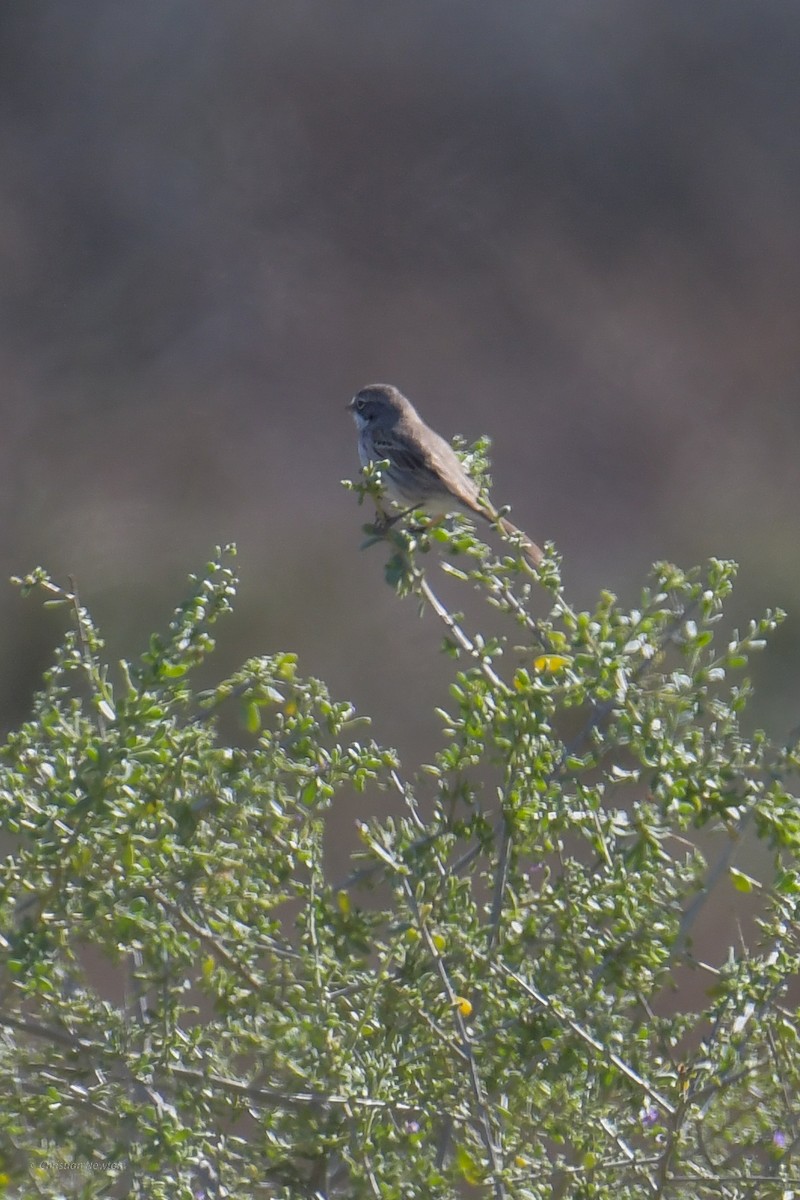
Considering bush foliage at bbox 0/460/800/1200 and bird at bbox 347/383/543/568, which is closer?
bush foliage at bbox 0/460/800/1200

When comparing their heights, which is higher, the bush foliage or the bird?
the bird

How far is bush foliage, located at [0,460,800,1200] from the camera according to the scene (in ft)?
5.87

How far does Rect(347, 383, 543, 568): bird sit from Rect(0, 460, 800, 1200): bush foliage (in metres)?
2.41

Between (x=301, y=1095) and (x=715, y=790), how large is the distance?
2.22 ft

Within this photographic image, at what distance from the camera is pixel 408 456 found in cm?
492

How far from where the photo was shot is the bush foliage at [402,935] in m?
1.79

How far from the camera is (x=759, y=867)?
4117 millimetres

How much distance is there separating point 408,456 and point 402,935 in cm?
310

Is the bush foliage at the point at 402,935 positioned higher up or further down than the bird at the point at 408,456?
further down

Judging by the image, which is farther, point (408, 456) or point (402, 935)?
point (408, 456)

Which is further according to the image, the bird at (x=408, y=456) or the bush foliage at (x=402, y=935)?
the bird at (x=408, y=456)

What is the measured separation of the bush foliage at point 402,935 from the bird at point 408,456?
2.41 m

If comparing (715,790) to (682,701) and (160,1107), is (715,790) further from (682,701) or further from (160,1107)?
(160,1107)

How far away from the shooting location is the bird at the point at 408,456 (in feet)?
15.5
